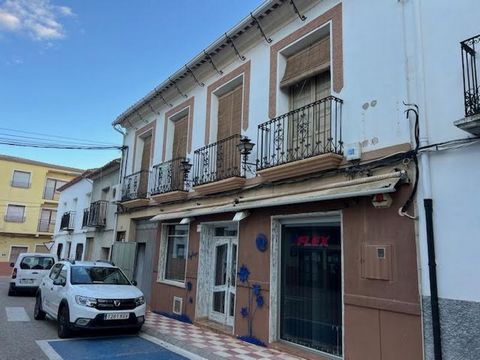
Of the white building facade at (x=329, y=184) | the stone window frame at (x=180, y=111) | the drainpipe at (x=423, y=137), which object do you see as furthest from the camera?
the stone window frame at (x=180, y=111)

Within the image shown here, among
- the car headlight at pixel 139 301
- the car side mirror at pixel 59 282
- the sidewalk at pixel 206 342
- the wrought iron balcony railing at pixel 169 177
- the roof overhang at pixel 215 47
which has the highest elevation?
the roof overhang at pixel 215 47

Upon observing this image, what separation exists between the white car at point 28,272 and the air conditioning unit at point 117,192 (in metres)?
3.75

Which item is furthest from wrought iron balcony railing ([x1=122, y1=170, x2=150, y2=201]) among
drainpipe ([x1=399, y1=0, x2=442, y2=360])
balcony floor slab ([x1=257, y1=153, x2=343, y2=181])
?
drainpipe ([x1=399, y1=0, x2=442, y2=360])

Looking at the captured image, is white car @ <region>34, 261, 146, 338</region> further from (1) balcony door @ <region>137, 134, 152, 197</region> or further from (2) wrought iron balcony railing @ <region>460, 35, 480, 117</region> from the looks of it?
(2) wrought iron balcony railing @ <region>460, 35, 480, 117</region>

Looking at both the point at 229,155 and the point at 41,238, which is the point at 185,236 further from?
the point at 41,238

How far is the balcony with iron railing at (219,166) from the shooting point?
28.0 ft

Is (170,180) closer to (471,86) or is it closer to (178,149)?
(178,149)

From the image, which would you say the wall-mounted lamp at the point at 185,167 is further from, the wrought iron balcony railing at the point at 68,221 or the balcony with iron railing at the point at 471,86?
the wrought iron balcony railing at the point at 68,221

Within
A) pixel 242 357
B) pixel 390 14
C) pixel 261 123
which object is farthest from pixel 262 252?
pixel 390 14

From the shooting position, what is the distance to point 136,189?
43.8ft

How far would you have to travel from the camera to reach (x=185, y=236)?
10.8 meters

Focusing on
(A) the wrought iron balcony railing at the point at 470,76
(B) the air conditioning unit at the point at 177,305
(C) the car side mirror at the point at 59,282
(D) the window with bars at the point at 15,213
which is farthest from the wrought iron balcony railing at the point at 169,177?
(D) the window with bars at the point at 15,213

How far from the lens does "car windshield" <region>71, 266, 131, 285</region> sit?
8591mm

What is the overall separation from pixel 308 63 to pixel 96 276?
22.1 feet
